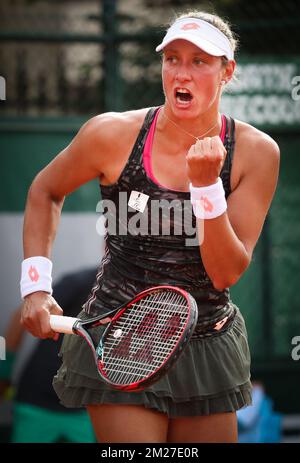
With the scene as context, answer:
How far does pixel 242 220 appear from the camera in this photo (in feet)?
10.9

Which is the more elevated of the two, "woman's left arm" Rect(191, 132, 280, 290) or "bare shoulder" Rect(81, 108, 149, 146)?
"bare shoulder" Rect(81, 108, 149, 146)

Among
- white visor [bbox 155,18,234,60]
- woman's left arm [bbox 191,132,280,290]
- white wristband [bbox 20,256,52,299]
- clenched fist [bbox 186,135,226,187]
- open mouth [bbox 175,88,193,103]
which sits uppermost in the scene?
white visor [bbox 155,18,234,60]

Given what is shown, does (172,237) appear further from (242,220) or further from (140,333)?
(140,333)

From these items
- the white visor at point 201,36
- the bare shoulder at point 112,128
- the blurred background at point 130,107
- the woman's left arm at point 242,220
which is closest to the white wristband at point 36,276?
the bare shoulder at point 112,128

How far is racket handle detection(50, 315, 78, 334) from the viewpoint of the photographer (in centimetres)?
328

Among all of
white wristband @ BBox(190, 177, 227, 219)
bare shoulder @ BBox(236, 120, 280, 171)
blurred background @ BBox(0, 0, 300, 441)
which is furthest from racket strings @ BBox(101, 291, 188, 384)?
blurred background @ BBox(0, 0, 300, 441)

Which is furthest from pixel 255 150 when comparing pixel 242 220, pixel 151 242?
pixel 151 242

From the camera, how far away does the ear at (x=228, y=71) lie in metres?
3.51

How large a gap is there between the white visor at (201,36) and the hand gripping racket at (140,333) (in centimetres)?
82

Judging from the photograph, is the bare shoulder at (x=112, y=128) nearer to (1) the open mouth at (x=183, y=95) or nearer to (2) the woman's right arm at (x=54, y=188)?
(2) the woman's right arm at (x=54, y=188)

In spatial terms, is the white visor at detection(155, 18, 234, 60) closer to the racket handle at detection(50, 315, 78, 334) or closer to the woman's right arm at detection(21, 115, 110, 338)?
the woman's right arm at detection(21, 115, 110, 338)

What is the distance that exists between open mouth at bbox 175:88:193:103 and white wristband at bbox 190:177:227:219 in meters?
0.37

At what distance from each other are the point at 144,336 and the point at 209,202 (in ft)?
1.62

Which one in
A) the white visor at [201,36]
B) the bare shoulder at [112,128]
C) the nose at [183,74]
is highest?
the white visor at [201,36]
